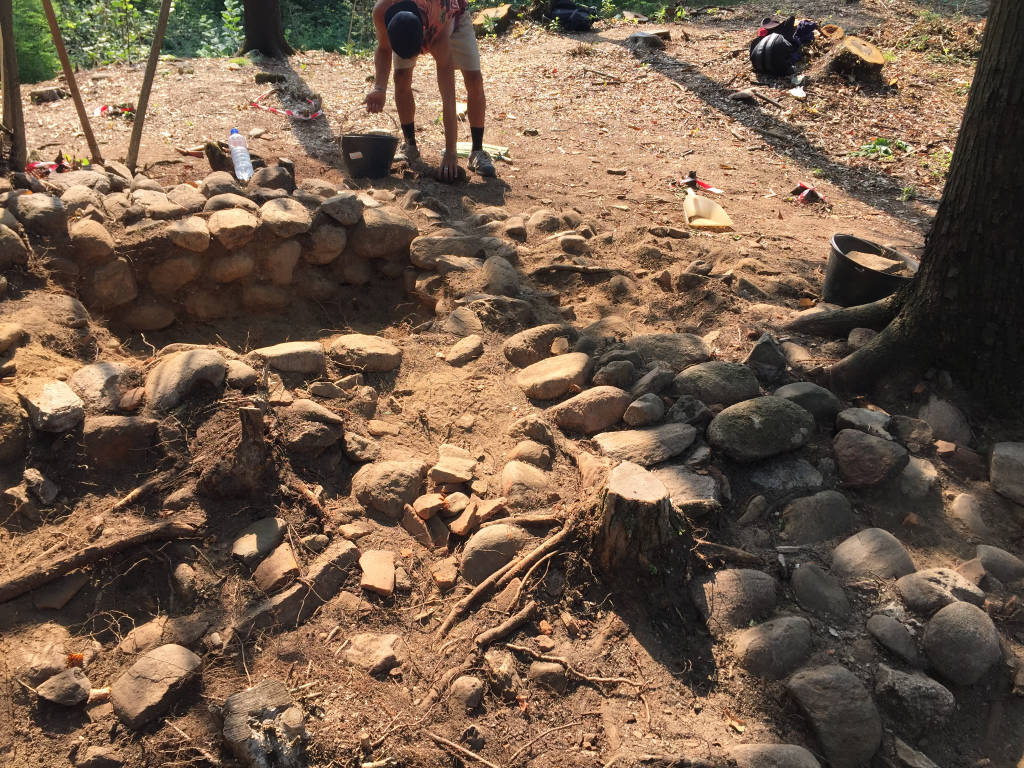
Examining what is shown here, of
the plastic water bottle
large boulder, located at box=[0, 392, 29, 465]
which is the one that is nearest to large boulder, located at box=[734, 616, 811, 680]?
large boulder, located at box=[0, 392, 29, 465]

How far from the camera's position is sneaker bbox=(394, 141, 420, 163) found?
5.98m

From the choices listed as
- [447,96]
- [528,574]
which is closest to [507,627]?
[528,574]

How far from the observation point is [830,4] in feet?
33.0

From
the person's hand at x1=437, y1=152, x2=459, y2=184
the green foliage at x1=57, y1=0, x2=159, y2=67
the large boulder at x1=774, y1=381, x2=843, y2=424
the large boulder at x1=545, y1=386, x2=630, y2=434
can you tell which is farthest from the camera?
the green foliage at x1=57, y1=0, x2=159, y2=67

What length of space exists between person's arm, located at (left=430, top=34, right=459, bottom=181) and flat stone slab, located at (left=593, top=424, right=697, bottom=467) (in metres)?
3.21

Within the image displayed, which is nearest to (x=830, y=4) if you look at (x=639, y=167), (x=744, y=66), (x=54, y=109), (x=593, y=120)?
(x=744, y=66)

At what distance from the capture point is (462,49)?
5.45 meters

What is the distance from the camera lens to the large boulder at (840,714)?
6.89ft

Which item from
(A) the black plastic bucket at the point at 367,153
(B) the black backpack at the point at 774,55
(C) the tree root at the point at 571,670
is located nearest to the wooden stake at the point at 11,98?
(A) the black plastic bucket at the point at 367,153

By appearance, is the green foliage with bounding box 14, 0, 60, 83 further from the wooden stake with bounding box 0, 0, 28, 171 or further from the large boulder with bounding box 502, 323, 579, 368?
the large boulder with bounding box 502, 323, 579, 368

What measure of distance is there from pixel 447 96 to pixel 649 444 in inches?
137

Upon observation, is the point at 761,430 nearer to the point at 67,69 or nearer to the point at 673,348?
the point at 673,348

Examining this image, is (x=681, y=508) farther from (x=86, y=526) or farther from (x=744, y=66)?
(x=744, y=66)

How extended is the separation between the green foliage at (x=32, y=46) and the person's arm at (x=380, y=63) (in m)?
7.05
